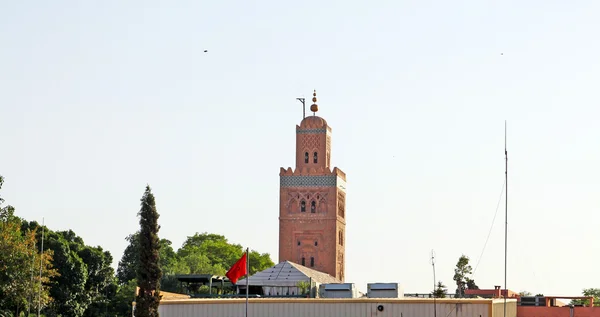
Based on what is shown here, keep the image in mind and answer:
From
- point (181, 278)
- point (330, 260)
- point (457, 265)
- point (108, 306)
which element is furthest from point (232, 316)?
point (330, 260)

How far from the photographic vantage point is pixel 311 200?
174 metres

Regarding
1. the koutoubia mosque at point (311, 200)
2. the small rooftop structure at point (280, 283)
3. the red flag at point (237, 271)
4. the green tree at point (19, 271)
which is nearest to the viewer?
the red flag at point (237, 271)

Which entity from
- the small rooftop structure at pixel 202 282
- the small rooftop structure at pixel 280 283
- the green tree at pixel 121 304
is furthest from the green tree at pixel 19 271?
the green tree at pixel 121 304

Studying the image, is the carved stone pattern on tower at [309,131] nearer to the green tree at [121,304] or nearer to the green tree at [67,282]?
the green tree at [121,304]

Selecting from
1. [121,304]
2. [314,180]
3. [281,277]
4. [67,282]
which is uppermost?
[314,180]

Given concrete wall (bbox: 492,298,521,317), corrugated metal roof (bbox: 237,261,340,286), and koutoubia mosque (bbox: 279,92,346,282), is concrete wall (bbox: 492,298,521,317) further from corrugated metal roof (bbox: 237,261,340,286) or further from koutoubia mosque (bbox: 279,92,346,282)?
koutoubia mosque (bbox: 279,92,346,282)

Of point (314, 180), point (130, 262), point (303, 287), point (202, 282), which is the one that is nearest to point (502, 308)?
point (303, 287)

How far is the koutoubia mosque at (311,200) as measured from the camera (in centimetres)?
17225

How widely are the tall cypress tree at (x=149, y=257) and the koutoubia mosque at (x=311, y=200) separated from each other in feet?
279

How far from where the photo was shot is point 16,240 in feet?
364

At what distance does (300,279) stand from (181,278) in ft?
39.7

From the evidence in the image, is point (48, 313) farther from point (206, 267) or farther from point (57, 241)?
point (206, 267)

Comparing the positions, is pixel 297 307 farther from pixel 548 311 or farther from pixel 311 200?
pixel 311 200

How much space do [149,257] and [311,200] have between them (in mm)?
88165
